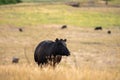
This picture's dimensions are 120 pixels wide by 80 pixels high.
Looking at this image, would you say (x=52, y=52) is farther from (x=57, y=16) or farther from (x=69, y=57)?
(x=57, y=16)

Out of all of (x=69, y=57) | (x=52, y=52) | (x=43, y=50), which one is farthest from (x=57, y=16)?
(x=52, y=52)

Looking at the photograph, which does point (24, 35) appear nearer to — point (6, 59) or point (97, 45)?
point (97, 45)

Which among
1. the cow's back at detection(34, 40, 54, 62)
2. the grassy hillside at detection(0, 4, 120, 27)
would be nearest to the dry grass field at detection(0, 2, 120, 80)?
the cow's back at detection(34, 40, 54, 62)

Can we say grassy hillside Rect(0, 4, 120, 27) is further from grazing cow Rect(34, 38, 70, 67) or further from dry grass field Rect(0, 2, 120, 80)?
grazing cow Rect(34, 38, 70, 67)

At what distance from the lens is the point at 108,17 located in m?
65.2

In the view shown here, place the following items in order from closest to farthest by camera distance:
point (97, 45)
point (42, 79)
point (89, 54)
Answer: point (42, 79) < point (89, 54) < point (97, 45)

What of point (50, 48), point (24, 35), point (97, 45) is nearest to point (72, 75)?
point (50, 48)

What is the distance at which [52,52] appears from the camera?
15.7 m

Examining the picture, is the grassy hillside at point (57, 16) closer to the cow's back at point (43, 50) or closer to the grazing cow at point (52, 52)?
the cow's back at point (43, 50)

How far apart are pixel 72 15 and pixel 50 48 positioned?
50.4 meters

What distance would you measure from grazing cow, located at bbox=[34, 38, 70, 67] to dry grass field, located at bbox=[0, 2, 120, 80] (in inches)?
17.9

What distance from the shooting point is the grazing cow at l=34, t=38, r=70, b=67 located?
15.2 metres

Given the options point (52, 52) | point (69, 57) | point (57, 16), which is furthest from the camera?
point (57, 16)

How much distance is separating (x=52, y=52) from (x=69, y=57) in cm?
932
